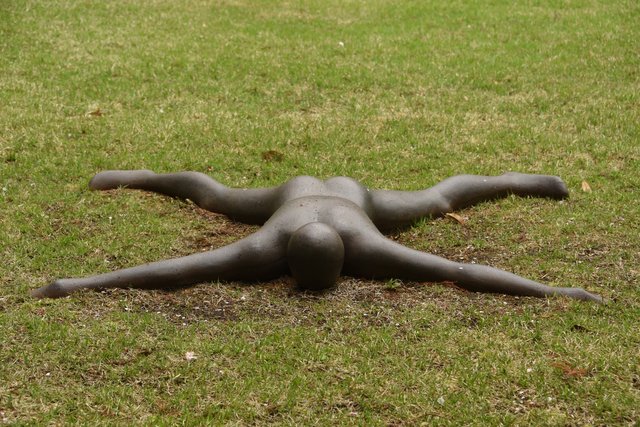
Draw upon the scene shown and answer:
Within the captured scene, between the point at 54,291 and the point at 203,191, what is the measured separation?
172 cm

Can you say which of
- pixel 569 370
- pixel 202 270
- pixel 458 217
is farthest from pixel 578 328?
pixel 202 270

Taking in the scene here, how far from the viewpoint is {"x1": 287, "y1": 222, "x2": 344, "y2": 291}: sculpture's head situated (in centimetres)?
543

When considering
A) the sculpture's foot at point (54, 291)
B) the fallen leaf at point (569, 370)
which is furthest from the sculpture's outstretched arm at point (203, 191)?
the fallen leaf at point (569, 370)

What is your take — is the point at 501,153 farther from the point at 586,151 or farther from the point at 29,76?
the point at 29,76

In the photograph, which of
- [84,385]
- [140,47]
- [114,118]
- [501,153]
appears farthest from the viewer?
[140,47]

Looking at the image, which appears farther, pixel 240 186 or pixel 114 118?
pixel 114 118

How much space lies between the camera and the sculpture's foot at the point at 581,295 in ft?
18.1

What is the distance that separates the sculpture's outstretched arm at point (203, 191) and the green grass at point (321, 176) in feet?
0.35

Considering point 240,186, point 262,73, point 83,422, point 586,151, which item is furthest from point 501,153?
point 83,422

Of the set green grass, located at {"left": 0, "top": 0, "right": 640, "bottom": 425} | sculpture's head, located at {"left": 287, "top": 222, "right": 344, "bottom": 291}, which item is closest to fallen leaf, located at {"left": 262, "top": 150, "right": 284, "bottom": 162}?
green grass, located at {"left": 0, "top": 0, "right": 640, "bottom": 425}

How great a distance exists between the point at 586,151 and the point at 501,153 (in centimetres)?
79

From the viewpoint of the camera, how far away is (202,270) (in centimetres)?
567

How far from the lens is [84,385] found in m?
4.63

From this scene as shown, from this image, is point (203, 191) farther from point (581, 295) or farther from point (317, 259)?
point (581, 295)
